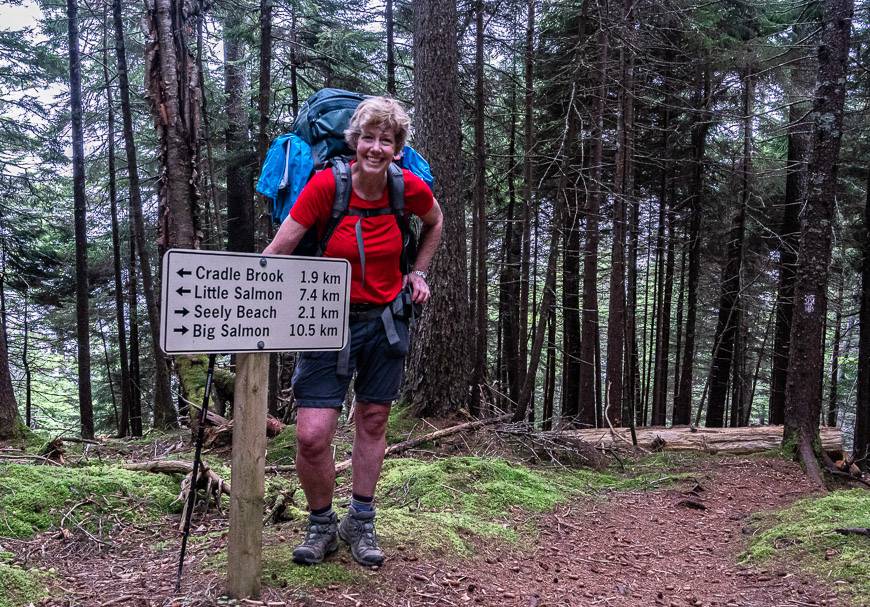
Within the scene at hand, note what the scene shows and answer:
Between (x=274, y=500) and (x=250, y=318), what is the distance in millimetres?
1955

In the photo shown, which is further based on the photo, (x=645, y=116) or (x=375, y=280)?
(x=645, y=116)

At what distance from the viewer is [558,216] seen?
455 inches

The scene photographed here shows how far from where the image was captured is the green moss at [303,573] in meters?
2.79

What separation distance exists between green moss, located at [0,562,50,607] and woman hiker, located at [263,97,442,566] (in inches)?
43.4

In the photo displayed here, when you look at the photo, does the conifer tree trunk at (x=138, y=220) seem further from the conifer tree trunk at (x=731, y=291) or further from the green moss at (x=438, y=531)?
the conifer tree trunk at (x=731, y=291)

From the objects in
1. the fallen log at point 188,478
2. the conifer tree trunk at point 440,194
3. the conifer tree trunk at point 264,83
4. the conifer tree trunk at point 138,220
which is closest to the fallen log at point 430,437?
the conifer tree trunk at point 440,194

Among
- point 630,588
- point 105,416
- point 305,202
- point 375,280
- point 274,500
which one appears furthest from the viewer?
point 105,416

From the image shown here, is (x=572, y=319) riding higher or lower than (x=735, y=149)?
lower

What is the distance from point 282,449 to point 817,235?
606 centimetres

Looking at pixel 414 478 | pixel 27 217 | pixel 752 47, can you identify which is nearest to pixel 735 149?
pixel 752 47

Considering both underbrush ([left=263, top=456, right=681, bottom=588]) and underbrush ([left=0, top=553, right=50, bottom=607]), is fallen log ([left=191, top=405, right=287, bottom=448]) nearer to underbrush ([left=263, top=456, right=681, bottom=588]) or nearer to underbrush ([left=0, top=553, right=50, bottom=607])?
underbrush ([left=263, top=456, right=681, bottom=588])

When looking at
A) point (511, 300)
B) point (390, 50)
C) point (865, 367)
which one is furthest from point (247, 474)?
point (511, 300)

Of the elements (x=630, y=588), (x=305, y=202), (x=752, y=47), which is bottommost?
(x=630, y=588)

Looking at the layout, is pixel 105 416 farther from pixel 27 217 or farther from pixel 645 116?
pixel 645 116
